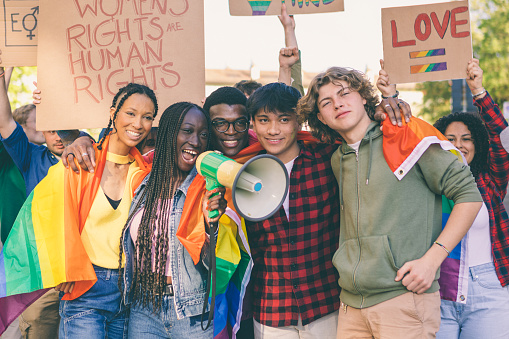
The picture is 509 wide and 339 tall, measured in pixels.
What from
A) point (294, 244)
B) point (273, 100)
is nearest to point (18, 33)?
point (273, 100)

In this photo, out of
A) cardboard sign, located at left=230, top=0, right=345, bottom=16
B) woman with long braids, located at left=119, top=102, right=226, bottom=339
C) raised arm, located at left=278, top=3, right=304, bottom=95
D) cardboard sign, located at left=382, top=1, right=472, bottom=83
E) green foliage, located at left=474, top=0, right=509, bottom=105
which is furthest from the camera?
green foliage, located at left=474, top=0, right=509, bottom=105

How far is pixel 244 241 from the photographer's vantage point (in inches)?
113

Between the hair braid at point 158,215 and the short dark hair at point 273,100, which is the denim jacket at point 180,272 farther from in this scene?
the short dark hair at point 273,100

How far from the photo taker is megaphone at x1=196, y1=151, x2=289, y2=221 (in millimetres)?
2367

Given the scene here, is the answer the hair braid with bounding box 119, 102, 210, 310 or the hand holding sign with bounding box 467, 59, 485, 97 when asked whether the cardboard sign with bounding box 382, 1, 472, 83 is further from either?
the hair braid with bounding box 119, 102, 210, 310

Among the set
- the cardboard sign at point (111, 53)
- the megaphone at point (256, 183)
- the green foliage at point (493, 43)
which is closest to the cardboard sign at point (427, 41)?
the megaphone at point (256, 183)

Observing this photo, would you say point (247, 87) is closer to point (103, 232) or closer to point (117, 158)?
point (117, 158)

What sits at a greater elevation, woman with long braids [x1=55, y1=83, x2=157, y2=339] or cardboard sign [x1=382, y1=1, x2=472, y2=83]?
cardboard sign [x1=382, y1=1, x2=472, y2=83]

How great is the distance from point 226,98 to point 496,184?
75.1 inches

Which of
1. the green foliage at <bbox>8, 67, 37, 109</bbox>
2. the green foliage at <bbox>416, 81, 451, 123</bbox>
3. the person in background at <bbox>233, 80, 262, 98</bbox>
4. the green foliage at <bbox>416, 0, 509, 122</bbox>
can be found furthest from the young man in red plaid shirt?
the green foliage at <bbox>416, 81, 451, 123</bbox>

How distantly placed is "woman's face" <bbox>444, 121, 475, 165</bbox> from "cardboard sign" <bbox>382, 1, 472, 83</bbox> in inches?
15.0

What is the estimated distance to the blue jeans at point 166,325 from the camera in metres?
2.58

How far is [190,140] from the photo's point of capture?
2.88m

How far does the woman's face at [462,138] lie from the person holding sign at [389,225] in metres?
0.89
